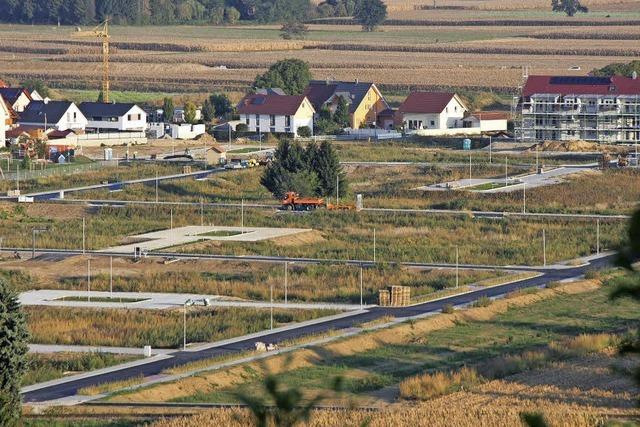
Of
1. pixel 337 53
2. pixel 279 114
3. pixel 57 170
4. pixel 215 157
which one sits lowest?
pixel 57 170

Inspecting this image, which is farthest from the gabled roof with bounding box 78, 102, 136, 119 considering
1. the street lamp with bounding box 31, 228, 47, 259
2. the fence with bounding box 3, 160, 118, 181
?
the street lamp with bounding box 31, 228, 47, 259

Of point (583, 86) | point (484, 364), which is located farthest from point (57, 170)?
A: point (484, 364)

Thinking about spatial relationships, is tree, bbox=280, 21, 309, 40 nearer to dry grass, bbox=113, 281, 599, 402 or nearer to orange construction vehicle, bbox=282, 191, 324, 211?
orange construction vehicle, bbox=282, 191, 324, 211

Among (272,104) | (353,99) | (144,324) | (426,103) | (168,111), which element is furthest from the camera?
(353,99)

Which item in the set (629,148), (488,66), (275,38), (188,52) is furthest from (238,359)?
(275,38)

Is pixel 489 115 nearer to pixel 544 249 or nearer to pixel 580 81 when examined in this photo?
pixel 580 81

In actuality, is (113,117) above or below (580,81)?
below

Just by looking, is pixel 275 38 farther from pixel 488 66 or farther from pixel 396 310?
pixel 396 310
